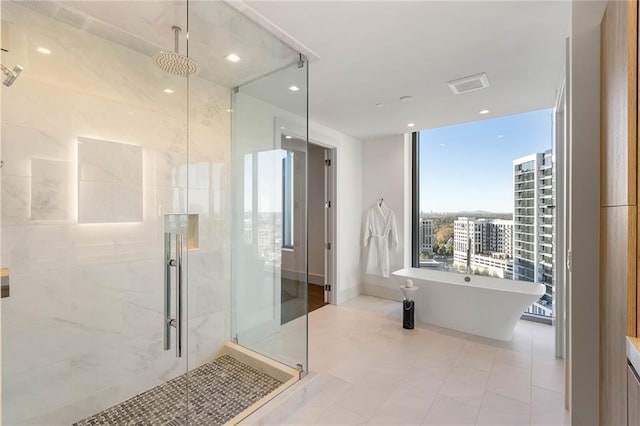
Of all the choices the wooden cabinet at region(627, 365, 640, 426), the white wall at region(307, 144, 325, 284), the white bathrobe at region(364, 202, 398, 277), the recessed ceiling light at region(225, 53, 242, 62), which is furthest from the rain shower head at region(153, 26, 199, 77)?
the white bathrobe at region(364, 202, 398, 277)

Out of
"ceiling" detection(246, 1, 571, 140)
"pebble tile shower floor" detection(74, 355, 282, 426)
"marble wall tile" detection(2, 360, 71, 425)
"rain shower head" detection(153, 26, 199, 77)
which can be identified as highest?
"ceiling" detection(246, 1, 571, 140)

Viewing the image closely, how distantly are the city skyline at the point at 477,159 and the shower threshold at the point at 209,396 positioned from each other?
130 inches

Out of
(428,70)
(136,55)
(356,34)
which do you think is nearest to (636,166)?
(356,34)

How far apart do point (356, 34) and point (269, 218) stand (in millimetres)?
1674

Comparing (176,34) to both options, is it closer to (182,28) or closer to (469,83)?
(182,28)

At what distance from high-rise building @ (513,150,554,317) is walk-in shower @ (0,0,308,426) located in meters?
2.89

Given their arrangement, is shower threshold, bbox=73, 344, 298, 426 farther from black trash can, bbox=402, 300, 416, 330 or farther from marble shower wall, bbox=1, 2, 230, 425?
black trash can, bbox=402, 300, 416, 330

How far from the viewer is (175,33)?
2061 millimetres

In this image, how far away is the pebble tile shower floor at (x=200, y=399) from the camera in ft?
6.59

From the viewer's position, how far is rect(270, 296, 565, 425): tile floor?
202cm

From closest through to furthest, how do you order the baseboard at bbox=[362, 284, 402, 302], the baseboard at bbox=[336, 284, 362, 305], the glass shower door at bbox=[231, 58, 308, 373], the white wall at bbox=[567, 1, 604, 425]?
the white wall at bbox=[567, 1, 604, 425], the glass shower door at bbox=[231, 58, 308, 373], the baseboard at bbox=[336, 284, 362, 305], the baseboard at bbox=[362, 284, 402, 302]

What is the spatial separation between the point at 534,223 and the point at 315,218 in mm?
3140

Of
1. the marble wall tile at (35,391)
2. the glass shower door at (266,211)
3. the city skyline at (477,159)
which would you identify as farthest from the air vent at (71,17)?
the city skyline at (477,159)

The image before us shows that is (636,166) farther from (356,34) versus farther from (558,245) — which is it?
(558,245)
